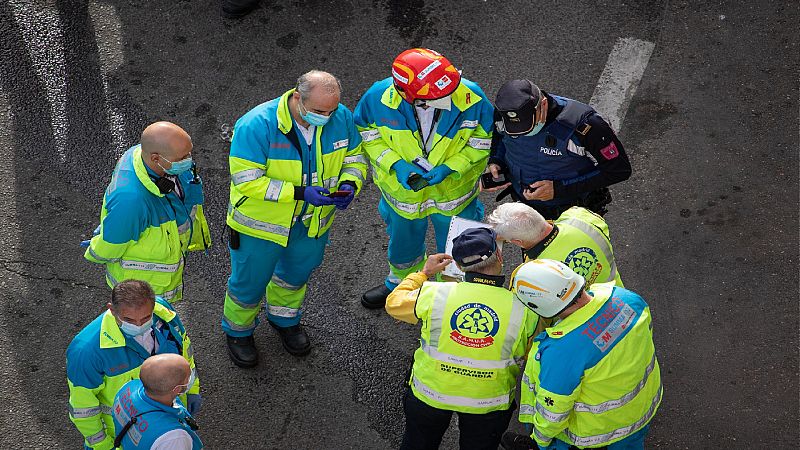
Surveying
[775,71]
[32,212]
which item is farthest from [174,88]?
[775,71]

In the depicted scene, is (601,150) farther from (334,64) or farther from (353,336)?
(334,64)

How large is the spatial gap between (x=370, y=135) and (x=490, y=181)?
879 mm

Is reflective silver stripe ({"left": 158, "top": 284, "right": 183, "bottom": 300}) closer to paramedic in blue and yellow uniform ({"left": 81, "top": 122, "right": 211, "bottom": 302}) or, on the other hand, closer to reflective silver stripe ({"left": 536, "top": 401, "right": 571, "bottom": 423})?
paramedic in blue and yellow uniform ({"left": 81, "top": 122, "right": 211, "bottom": 302})

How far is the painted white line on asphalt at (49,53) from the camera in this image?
7703mm

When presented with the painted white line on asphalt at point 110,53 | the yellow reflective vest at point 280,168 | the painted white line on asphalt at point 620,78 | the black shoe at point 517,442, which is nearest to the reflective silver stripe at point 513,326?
the black shoe at point 517,442

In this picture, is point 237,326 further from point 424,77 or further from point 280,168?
point 424,77

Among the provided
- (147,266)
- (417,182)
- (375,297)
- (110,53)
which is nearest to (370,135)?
(417,182)

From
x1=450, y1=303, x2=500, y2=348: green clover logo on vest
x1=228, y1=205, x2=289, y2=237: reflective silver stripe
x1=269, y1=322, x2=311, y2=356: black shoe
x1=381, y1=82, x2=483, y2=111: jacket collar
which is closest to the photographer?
x1=450, y1=303, x2=500, y2=348: green clover logo on vest

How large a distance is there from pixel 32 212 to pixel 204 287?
1.57m

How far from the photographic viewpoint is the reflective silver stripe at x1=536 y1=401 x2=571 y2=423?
14.7 ft

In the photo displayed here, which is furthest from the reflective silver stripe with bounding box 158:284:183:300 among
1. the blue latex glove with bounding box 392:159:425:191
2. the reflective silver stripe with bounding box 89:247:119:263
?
the blue latex glove with bounding box 392:159:425:191

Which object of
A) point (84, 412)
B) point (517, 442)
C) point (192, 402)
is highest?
point (84, 412)

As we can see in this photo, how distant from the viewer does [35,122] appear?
25.2ft

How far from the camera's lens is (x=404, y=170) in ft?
19.1
